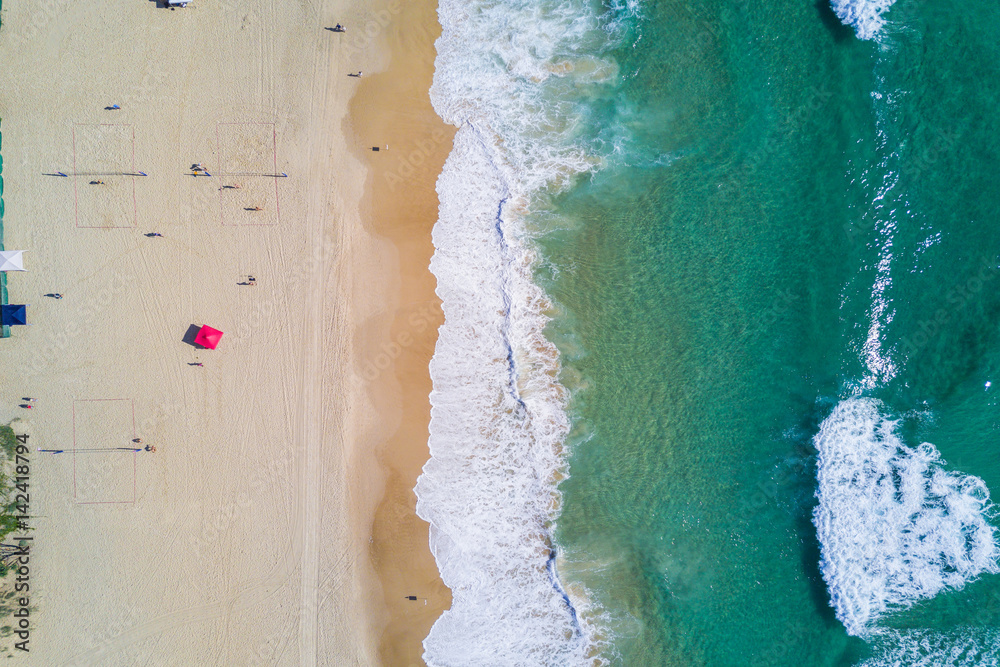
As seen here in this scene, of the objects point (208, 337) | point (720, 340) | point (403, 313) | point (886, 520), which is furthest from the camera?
point (403, 313)

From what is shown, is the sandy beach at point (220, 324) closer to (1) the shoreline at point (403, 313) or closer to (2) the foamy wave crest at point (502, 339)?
(1) the shoreline at point (403, 313)

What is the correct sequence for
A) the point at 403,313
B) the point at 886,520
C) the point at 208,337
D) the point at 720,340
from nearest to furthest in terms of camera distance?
the point at 886,520 → the point at 208,337 → the point at 720,340 → the point at 403,313

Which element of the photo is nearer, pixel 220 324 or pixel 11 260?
pixel 11 260

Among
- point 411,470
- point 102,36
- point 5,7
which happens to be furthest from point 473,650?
point 5,7

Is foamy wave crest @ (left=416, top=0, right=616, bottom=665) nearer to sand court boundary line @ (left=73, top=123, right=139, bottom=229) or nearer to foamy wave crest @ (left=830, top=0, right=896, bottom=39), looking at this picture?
foamy wave crest @ (left=830, top=0, right=896, bottom=39)

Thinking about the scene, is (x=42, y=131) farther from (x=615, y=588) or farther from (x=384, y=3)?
(x=615, y=588)

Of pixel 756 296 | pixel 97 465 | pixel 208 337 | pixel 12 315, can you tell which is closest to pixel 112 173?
pixel 12 315

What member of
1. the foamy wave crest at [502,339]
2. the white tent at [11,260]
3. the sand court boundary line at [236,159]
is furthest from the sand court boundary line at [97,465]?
the foamy wave crest at [502,339]

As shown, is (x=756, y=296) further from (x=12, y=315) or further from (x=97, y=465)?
(x=12, y=315)

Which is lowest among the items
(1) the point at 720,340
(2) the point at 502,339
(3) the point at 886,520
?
(3) the point at 886,520
